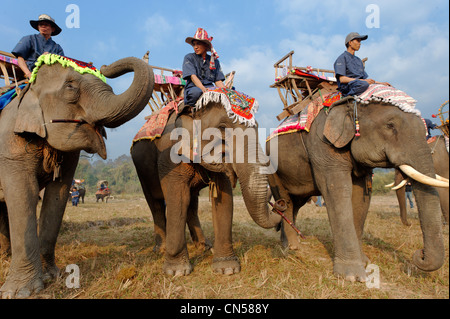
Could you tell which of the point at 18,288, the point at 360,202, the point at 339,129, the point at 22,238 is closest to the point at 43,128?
the point at 22,238

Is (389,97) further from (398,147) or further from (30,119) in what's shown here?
(30,119)

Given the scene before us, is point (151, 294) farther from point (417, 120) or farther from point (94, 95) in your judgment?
point (417, 120)

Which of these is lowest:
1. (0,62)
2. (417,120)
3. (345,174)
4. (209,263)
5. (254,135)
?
(209,263)

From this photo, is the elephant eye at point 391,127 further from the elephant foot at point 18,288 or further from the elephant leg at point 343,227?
the elephant foot at point 18,288

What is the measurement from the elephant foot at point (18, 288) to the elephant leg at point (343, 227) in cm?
335

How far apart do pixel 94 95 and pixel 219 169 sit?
155 centimetres

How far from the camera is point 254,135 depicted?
11.5 ft

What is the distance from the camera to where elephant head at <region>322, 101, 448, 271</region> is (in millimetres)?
3326

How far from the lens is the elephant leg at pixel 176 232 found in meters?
3.86

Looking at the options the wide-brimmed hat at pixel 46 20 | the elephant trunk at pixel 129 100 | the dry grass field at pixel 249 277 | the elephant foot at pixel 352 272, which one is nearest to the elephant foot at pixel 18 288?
the dry grass field at pixel 249 277

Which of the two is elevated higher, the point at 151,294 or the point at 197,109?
the point at 197,109

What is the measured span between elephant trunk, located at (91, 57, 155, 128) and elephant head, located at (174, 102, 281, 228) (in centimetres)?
95
